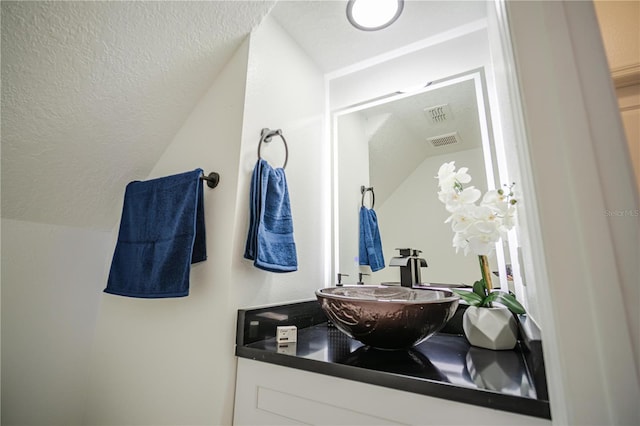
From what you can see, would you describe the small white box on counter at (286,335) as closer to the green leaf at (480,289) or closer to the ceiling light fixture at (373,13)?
the green leaf at (480,289)

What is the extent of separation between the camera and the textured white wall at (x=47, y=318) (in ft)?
3.62

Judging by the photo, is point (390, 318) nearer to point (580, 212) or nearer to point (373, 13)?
point (580, 212)

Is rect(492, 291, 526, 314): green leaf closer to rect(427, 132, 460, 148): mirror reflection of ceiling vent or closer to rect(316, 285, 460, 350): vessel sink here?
rect(316, 285, 460, 350): vessel sink

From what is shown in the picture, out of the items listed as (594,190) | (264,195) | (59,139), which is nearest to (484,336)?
(594,190)

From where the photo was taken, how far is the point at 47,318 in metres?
1.20

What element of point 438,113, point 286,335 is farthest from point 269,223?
point 438,113

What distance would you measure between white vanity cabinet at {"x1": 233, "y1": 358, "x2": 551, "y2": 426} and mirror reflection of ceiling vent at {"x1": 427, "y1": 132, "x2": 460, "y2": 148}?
1.10 metres

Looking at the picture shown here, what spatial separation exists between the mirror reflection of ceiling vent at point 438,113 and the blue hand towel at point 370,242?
563 mm

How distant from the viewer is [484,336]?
870 millimetres

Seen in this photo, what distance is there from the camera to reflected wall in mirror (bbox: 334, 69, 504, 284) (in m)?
1.27

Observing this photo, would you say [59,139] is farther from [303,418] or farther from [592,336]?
[592,336]

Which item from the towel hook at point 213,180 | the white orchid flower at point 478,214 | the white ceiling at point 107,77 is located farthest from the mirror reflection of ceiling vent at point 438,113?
the towel hook at point 213,180

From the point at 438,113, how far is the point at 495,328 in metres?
1.02

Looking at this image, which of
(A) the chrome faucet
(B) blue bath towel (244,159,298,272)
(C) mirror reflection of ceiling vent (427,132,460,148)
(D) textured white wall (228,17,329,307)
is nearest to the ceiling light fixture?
(D) textured white wall (228,17,329,307)
